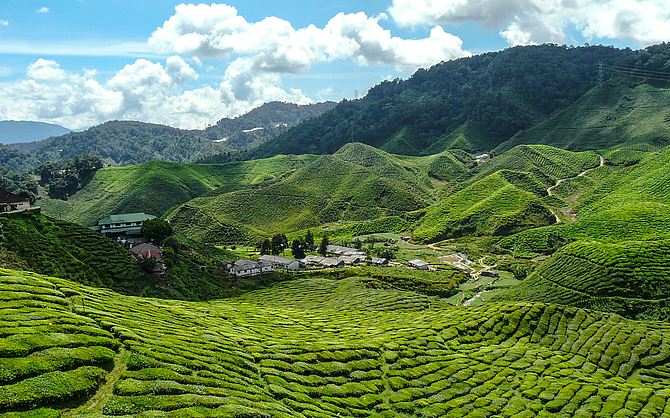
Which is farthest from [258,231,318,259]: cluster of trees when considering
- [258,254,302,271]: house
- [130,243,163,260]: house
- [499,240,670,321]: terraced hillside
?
[499,240,670,321]: terraced hillside

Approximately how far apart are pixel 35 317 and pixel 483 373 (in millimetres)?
45530

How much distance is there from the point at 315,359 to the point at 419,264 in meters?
74.8

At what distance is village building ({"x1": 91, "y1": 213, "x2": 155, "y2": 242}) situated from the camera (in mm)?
89688

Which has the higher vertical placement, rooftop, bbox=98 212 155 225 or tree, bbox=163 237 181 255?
rooftop, bbox=98 212 155 225

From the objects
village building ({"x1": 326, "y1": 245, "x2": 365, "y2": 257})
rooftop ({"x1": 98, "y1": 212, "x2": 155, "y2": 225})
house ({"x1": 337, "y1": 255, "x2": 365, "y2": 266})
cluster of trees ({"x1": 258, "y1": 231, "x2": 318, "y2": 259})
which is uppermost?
rooftop ({"x1": 98, "y1": 212, "x2": 155, "y2": 225})

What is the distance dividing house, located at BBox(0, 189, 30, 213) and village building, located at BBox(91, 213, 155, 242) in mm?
24616

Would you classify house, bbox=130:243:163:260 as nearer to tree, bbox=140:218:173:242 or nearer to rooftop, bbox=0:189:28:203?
tree, bbox=140:218:173:242

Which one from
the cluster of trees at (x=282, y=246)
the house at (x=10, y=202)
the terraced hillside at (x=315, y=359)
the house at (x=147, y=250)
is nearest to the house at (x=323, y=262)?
the cluster of trees at (x=282, y=246)

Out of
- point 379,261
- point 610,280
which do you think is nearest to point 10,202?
point 379,261

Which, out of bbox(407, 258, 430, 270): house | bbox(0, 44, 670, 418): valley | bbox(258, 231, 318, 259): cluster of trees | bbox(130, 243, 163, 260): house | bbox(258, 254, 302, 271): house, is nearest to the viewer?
bbox(0, 44, 670, 418): valley

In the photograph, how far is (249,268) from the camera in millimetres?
90250

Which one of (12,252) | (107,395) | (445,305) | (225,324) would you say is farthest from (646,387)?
(12,252)

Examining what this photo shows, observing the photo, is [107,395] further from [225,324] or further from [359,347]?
[359,347]

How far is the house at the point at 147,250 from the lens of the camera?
71.7 metres
